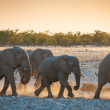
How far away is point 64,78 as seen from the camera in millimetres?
6871

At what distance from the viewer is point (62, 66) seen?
6.91m

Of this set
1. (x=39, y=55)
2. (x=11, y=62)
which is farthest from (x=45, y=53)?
(x=11, y=62)

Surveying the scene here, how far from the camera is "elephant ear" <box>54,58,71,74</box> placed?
271 inches

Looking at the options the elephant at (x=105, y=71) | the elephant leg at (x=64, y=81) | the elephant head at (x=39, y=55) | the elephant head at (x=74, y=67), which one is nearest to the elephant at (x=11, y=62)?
the elephant leg at (x=64, y=81)

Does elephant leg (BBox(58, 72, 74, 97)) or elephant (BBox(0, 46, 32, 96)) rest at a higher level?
elephant (BBox(0, 46, 32, 96))

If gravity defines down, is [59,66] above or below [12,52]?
below

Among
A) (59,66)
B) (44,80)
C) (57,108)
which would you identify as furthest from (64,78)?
(57,108)

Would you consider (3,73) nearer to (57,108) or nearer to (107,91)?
(57,108)

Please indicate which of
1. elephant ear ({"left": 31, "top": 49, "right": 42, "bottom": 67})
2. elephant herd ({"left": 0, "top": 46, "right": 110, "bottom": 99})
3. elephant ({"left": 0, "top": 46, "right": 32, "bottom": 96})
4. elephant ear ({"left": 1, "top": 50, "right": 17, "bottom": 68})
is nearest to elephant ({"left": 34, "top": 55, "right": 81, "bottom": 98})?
elephant herd ({"left": 0, "top": 46, "right": 110, "bottom": 99})

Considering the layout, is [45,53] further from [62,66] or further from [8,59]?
[62,66]

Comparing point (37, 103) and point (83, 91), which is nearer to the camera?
point (37, 103)

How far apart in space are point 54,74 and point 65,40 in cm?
6977

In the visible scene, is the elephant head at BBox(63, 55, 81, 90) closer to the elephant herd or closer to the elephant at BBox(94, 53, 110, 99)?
the elephant herd

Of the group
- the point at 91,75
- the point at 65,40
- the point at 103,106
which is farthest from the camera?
the point at 65,40
